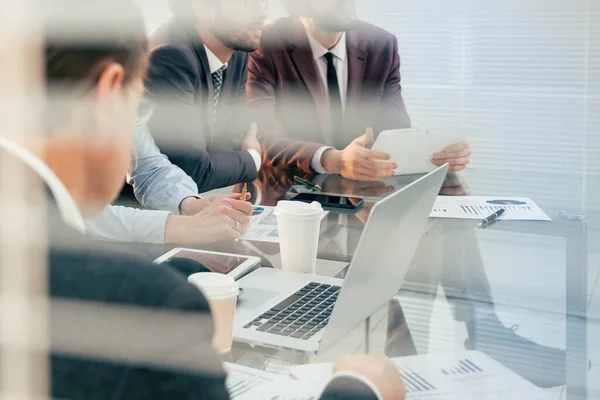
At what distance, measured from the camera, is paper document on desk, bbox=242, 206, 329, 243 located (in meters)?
1.29

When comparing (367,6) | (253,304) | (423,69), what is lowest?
(253,304)

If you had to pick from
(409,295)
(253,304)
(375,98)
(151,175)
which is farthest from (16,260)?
(375,98)

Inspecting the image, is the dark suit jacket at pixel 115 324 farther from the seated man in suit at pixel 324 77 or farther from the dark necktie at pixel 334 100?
the dark necktie at pixel 334 100

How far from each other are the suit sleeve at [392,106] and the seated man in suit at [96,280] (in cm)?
171

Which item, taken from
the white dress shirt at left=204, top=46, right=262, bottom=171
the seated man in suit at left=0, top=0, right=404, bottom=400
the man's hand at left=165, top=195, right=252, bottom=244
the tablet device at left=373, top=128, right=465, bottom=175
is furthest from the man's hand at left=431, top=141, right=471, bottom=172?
the seated man in suit at left=0, top=0, right=404, bottom=400

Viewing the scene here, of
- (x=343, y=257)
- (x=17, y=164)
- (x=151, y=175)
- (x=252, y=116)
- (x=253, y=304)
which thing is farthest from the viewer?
(x=252, y=116)

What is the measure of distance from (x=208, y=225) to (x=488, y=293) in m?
0.46

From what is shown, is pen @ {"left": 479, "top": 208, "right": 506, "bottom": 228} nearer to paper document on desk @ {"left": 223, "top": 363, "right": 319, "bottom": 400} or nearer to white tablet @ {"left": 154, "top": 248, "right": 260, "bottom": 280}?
white tablet @ {"left": 154, "top": 248, "right": 260, "bottom": 280}

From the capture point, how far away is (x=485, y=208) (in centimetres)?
147

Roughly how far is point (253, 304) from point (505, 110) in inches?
89.6

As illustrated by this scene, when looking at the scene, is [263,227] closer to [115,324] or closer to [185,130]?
[185,130]

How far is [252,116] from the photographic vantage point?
206 cm

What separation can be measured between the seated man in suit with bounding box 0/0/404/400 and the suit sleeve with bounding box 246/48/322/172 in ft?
4.27

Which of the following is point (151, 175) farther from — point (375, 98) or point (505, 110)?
point (505, 110)
